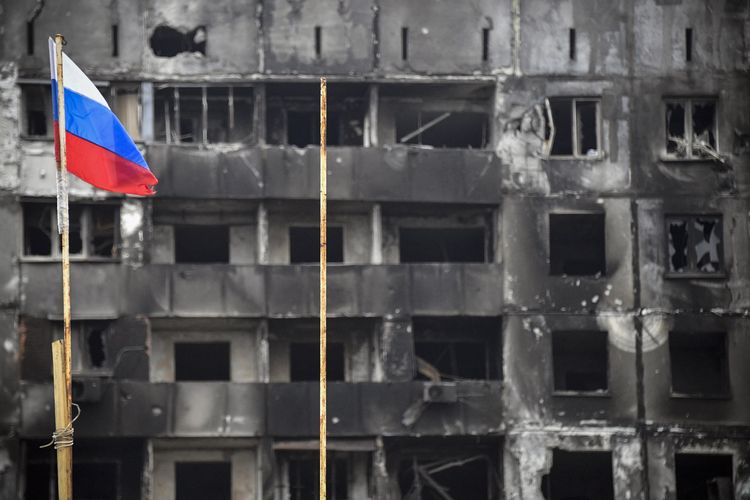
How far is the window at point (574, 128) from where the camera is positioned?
84.4 ft

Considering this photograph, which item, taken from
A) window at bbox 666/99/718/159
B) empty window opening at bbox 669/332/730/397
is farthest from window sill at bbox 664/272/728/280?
window at bbox 666/99/718/159

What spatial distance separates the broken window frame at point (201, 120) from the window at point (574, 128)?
7627mm

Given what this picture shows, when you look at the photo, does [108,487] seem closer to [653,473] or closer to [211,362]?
[211,362]

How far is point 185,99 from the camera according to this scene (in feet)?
86.2

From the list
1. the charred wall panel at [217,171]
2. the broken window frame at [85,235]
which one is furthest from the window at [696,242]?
the broken window frame at [85,235]

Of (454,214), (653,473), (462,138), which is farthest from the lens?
(462,138)

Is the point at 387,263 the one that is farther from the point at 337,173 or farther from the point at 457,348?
the point at 457,348

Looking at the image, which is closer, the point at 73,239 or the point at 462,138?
the point at 73,239

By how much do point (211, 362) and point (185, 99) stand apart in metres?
6.79

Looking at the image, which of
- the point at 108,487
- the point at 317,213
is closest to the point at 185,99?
the point at 317,213

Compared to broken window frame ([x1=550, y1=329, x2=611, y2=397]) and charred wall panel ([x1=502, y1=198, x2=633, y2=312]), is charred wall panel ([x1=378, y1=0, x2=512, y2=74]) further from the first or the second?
broken window frame ([x1=550, y1=329, x2=611, y2=397])

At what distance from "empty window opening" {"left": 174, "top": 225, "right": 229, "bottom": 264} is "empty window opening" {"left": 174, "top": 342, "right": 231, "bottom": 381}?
2.31 metres

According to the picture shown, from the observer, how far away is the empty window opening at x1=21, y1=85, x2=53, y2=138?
25266mm

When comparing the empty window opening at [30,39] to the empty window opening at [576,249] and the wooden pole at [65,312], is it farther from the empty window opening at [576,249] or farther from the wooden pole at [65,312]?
the empty window opening at [576,249]
